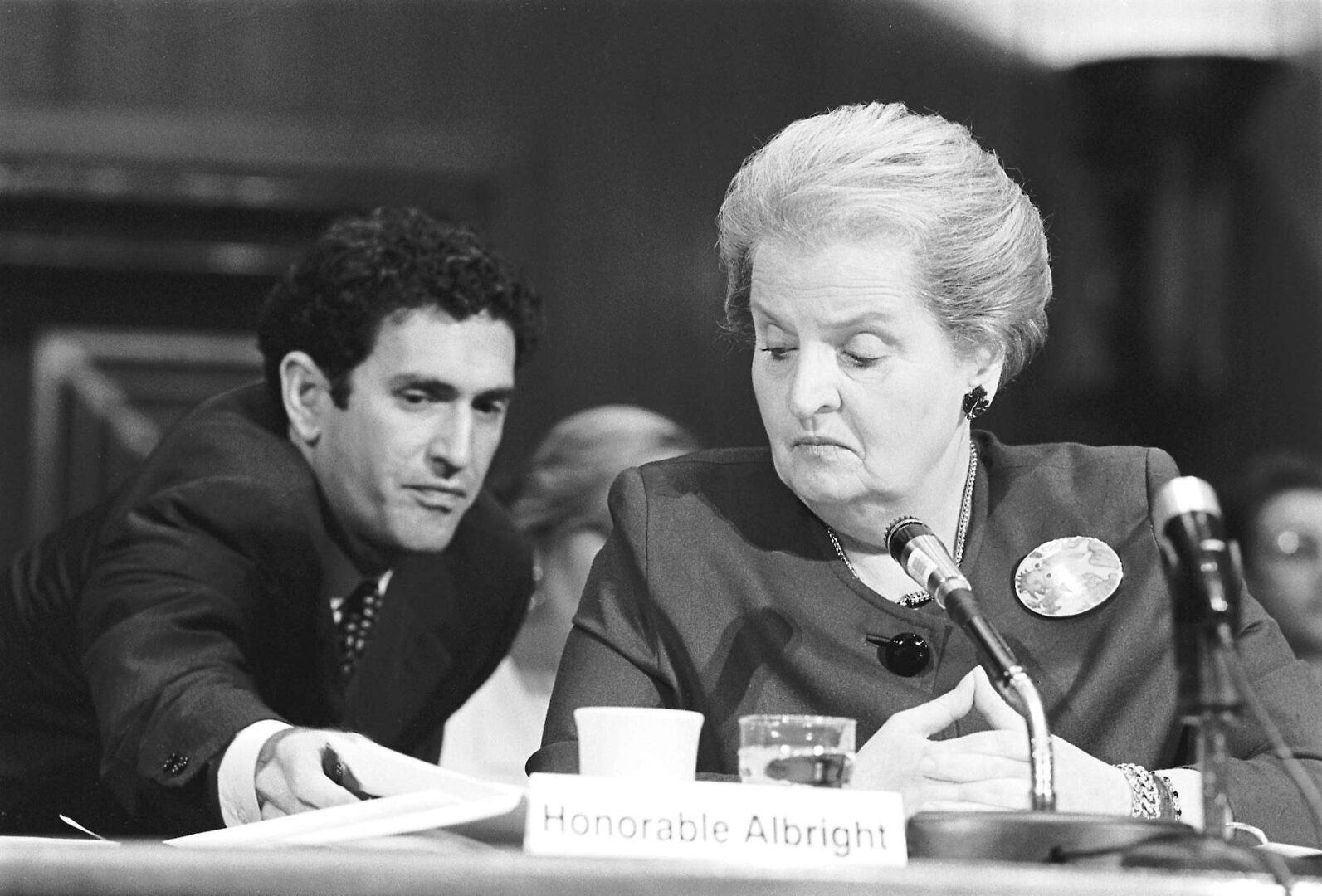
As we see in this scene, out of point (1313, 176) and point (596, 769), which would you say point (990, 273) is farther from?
point (1313, 176)

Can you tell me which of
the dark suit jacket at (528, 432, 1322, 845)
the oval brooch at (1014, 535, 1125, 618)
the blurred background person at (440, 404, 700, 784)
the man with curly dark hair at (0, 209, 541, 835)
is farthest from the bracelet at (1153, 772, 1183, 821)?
the blurred background person at (440, 404, 700, 784)

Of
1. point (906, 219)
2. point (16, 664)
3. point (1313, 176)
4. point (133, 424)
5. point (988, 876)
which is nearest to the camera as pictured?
point (988, 876)

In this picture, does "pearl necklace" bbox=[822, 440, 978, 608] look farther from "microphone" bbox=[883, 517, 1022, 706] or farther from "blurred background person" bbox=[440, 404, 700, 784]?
"blurred background person" bbox=[440, 404, 700, 784]

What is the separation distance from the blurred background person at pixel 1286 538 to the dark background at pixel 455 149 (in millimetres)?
341

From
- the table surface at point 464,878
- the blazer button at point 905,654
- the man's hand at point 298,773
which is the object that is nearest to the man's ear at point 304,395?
the man's hand at point 298,773

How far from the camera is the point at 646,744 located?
47.3 inches

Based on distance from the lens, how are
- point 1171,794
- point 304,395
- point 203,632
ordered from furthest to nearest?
point 304,395 → point 203,632 → point 1171,794

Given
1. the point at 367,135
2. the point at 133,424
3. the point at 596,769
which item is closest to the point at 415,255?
the point at 367,135

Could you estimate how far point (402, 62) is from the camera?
2.77m

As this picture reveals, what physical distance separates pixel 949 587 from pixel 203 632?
108cm

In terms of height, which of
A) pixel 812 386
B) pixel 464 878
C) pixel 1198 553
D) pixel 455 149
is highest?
pixel 455 149

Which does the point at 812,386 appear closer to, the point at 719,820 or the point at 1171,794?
the point at 1171,794

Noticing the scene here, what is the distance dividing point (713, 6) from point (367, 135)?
0.59m

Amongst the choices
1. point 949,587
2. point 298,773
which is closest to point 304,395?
point 298,773
